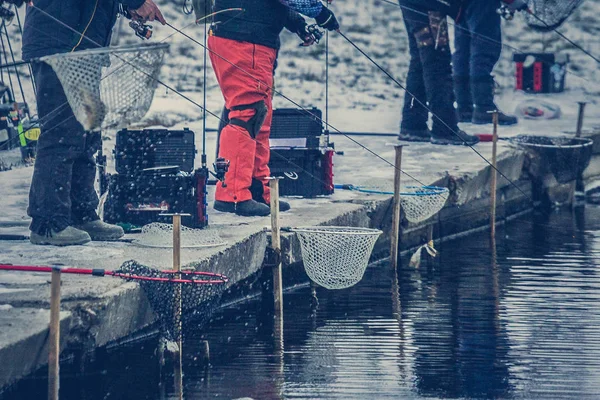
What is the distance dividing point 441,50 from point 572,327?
418cm

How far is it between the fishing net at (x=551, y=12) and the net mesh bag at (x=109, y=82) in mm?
5176

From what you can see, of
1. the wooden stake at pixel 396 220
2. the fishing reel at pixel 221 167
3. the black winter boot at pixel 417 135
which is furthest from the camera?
the black winter boot at pixel 417 135

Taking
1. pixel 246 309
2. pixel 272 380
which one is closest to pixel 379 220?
pixel 246 309

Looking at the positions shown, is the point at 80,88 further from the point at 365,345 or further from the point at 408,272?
the point at 408,272

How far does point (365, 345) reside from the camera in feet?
24.0

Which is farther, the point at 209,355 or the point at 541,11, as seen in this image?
the point at 541,11

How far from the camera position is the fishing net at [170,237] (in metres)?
7.48

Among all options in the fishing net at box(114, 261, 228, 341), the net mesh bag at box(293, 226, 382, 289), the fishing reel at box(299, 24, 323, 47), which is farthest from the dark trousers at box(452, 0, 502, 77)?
the fishing net at box(114, 261, 228, 341)

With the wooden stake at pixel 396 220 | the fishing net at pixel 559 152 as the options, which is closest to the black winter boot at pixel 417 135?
the fishing net at pixel 559 152

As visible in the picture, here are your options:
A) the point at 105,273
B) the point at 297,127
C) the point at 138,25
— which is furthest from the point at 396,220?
the point at 105,273

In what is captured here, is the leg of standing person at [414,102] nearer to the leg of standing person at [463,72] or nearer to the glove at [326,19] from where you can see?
the leg of standing person at [463,72]

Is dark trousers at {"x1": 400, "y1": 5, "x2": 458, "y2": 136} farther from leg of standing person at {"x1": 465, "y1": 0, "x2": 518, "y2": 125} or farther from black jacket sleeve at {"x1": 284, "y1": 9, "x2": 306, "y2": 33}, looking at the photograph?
black jacket sleeve at {"x1": 284, "y1": 9, "x2": 306, "y2": 33}

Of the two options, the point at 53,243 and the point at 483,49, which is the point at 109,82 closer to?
the point at 53,243

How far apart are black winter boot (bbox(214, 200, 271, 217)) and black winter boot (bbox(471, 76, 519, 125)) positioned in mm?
4547
